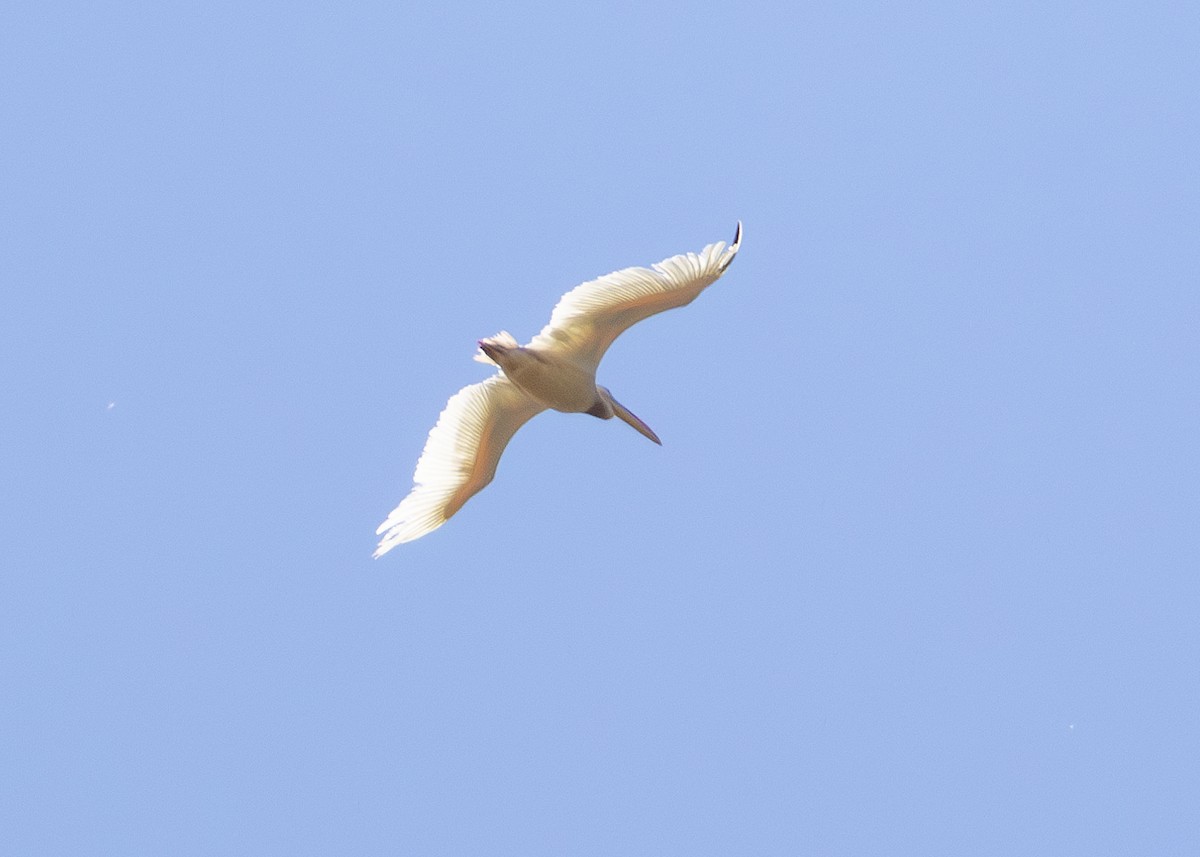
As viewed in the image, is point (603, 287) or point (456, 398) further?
point (456, 398)

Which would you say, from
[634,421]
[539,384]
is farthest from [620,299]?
[634,421]

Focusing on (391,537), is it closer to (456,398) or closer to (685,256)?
(456,398)

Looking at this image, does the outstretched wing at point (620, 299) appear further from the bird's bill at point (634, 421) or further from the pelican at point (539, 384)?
the bird's bill at point (634, 421)

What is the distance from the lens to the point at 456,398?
647 inches

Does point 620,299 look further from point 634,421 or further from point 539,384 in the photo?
point 634,421

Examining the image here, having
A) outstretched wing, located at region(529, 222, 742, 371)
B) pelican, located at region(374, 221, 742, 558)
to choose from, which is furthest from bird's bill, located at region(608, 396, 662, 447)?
outstretched wing, located at region(529, 222, 742, 371)

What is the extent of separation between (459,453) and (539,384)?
4.40 feet

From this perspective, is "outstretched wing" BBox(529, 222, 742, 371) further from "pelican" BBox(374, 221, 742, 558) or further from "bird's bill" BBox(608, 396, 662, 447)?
"bird's bill" BBox(608, 396, 662, 447)

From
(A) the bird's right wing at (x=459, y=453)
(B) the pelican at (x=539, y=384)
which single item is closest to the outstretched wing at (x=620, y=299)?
(B) the pelican at (x=539, y=384)

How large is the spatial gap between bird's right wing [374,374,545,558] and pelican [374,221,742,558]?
0.01 metres

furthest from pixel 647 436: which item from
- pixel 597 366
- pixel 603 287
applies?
pixel 603 287

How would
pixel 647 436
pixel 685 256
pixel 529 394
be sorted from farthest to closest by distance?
pixel 647 436 → pixel 529 394 → pixel 685 256

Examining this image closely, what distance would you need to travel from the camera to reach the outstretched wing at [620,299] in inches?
576

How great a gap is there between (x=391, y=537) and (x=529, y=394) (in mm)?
2087
